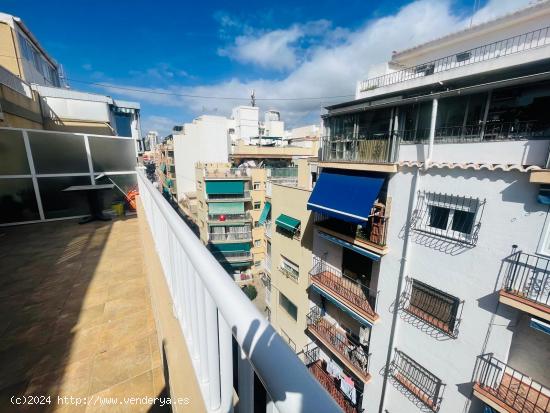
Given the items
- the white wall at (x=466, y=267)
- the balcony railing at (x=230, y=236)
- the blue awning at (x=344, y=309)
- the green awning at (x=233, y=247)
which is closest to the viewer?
the white wall at (x=466, y=267)

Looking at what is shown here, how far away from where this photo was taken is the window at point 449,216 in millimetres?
4539

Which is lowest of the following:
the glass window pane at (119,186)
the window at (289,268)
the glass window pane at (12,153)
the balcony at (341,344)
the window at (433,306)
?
the balcony at (341,344)

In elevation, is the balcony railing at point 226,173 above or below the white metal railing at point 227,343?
below

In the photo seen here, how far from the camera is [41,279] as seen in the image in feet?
8.87

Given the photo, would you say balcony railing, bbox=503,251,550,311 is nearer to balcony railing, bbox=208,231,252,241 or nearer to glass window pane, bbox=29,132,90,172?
glass window pane, bbox=29,132,90,172

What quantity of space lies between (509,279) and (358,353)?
4.79 meters

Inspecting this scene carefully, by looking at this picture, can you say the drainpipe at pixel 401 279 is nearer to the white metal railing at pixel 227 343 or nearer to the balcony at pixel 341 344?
the balcony at pixel 341 344

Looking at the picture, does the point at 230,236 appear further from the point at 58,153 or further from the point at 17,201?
the point at 17,201

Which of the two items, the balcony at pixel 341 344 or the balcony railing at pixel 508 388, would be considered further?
the balcony at pixel 341 344

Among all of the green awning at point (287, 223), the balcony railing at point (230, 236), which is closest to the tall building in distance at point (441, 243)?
the green awning at point (287, 223)

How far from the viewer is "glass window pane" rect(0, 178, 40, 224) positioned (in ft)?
16.5

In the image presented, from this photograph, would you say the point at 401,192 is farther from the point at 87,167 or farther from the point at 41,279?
the point at 87,167

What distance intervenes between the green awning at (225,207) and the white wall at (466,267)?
50.7 feet

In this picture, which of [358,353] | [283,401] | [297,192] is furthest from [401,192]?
[283,401]
